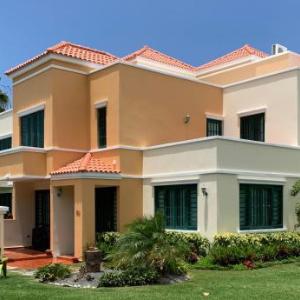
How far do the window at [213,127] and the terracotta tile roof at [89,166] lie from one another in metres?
5.73

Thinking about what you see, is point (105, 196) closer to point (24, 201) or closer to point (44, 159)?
point (44, 159)

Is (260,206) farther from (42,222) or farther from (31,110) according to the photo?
(31,110)

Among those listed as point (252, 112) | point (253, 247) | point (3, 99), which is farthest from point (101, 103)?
point (3, 99)

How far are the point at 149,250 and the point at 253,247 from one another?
4769 mm

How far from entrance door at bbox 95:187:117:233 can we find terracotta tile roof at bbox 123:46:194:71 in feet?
24.3

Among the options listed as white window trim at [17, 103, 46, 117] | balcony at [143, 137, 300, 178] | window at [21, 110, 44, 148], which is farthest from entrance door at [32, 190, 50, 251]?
balcony at [143, 137, 300, 178]

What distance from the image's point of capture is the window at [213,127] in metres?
24.7

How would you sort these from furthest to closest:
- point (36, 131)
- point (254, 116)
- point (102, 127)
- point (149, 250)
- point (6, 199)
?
point (6, 199) → point (254, 116) → point (36, 131) → point (102, 127) → point (149, 250)

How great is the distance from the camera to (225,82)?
85.9ft

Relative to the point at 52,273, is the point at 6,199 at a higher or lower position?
higher

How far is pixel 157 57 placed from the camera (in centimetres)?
2627

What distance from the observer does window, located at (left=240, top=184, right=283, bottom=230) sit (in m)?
19.3

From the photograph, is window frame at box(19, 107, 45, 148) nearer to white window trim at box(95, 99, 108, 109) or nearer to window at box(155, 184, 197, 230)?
white window trim at box(95, 99, 108, 109)

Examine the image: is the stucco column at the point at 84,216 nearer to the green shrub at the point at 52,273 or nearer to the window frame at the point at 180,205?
the window frame at the point at 180,205
